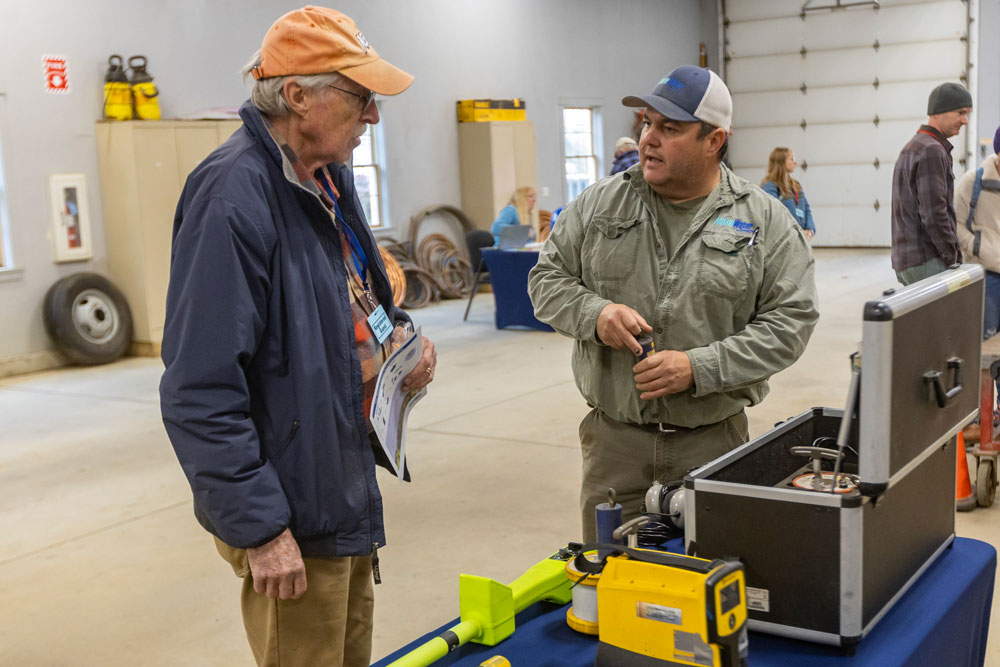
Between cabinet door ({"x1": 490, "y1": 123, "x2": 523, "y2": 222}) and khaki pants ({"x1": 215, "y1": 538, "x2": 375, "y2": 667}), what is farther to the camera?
cabinet door ({"x1": 490, "y1": 123, "x2": 523, "y2": 222})

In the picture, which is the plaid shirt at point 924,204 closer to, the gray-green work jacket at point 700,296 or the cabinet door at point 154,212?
the gray-green work jacket at point 700,296

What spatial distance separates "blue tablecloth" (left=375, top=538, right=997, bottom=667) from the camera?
1469 millimetres

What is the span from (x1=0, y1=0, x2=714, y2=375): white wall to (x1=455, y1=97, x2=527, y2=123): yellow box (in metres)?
0.16

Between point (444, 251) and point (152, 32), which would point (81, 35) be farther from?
point (444, 251)

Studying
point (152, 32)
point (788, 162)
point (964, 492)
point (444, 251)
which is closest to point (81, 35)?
point (152, 32)

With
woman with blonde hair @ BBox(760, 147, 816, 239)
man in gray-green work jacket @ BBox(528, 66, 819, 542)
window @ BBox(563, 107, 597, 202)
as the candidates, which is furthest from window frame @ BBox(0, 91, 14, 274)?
window @ BBox(563, 107, 597, 202)

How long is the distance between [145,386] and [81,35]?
9.91 ft

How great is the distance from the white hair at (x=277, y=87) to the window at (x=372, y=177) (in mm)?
9472

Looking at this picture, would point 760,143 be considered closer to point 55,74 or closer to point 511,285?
point 511,285

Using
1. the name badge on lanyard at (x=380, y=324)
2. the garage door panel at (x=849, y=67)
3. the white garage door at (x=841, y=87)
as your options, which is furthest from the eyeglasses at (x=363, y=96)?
the garage door panel at (x=849, y=67)

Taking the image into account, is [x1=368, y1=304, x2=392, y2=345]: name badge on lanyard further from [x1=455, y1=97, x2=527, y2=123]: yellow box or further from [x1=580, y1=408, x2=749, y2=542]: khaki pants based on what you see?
[x1=455, y1=97, x2=527, y2=123]: yellow box

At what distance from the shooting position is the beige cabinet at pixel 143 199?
8.12 m

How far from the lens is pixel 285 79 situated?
1580 mm

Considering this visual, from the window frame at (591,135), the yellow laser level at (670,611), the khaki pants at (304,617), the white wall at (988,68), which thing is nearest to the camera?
the yellow laser level at (670,611)
